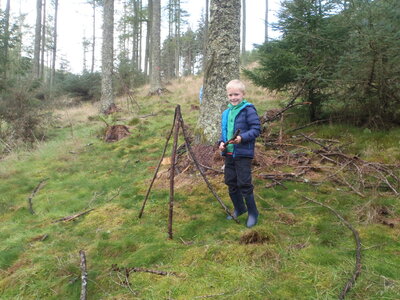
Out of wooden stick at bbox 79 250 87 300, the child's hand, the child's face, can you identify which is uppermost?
the child's face

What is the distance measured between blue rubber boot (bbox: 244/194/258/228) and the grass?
0.10 meters

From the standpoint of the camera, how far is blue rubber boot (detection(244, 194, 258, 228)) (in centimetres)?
339

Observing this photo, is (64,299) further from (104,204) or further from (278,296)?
(104,204)

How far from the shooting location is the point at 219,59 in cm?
534

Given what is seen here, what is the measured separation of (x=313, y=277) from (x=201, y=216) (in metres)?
1.68

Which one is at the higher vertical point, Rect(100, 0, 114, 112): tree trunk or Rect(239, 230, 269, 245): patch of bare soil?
Rect(100, 0, 114, 112): tree trunk

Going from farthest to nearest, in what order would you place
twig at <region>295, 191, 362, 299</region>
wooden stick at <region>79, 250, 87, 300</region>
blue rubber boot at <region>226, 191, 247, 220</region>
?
blue rubber boot at <region>226, 191, 247, 220</region>
wooden stick at <region>79, 250, 87, 300</region>
twig at <region>295, 191, 362, 299</region>

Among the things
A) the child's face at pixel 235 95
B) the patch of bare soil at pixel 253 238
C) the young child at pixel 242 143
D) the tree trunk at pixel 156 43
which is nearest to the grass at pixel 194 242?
the patch of bare soil at pixel 253 238

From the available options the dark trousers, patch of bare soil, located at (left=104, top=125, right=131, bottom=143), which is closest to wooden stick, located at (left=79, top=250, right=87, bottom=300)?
the dark trousers

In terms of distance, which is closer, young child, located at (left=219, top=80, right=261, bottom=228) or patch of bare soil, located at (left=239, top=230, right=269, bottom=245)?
patch of bare soil, located at (left=239, top=230, right=269, bottom=245)

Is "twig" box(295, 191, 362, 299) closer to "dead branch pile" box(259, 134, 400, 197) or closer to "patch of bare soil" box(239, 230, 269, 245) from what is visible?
"dead branch pile" box(259, 134, 400, 197)

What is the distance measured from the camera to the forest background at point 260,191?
2588 millimetres

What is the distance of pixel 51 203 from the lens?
4965mm

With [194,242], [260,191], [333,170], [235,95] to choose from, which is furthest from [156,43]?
[194,242]
